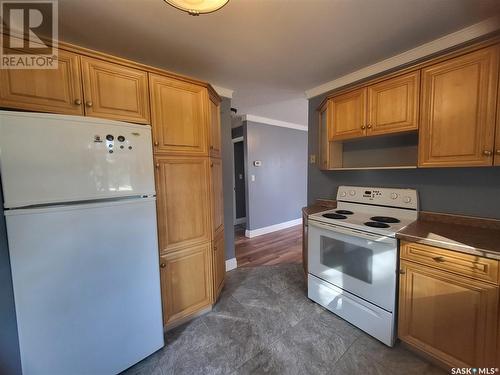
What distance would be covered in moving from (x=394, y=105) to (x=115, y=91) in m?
2.21

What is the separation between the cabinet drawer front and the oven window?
0.87 feet

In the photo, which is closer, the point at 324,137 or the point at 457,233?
the point at 457,233

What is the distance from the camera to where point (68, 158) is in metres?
1.15

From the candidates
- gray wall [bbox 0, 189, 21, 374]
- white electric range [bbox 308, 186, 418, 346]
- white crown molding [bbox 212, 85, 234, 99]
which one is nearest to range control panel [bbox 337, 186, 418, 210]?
white electric range [bbox 308, 186, 418, 346]

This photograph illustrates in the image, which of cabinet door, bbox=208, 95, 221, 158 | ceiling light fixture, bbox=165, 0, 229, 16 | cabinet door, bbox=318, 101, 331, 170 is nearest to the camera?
ceiling light fixture, bbox=165, 0, 229, 16

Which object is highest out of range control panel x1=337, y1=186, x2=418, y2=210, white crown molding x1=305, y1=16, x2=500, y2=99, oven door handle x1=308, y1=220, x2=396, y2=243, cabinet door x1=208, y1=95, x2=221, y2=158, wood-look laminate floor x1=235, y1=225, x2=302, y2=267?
white crown molding x1=305, y1=16, x2=500, y2=99

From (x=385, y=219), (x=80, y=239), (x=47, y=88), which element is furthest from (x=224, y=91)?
(x=385, y=219)

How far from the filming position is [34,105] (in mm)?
1174

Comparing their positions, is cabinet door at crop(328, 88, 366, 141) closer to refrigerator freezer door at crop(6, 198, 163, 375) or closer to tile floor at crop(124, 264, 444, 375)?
tile floor at crop(124, 264, 444, 375)

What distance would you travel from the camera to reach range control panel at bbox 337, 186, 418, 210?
75.2 inches

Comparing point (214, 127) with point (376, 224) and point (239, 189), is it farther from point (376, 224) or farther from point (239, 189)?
point (239, 189)

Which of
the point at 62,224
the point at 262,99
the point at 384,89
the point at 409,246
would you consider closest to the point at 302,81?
the point at 262,99

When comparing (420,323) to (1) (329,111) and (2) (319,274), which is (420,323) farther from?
(1) (329,111)

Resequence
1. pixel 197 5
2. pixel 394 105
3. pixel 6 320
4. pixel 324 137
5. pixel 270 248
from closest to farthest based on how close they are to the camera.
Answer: pixel 197 5
pixel 6 320
pixel 394 105
pixel 324 137
pixel 270 248
